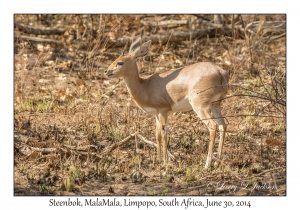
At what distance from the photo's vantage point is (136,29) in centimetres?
1309

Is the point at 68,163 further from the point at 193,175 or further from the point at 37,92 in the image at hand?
the point at 37,92

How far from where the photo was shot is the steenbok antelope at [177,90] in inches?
298

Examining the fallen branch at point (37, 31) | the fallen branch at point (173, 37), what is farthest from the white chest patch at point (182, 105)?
the fallen branch at point (37, 31)

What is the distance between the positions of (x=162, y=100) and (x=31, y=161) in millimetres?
2021

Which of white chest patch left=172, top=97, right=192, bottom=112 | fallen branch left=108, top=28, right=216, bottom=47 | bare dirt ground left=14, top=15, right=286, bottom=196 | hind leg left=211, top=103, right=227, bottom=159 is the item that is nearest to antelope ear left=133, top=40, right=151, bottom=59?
white chest patch left=172, top=97, right=192, bottom=112

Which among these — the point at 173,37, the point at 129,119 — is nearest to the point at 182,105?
the point at 129,119

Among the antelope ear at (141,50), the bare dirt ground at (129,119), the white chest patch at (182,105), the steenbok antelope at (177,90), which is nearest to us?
the bare dirt ground at (129,119)

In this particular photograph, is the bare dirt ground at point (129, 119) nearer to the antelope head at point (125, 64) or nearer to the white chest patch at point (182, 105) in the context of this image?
the white chest patch at point (182, 105)

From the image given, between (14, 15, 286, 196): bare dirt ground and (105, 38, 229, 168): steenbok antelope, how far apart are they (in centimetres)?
36

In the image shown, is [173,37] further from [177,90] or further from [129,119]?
[177,90]

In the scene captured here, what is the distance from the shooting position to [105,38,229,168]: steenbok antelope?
24.8 ft

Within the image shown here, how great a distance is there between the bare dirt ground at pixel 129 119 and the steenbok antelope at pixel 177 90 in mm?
364

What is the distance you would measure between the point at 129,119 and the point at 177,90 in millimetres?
1309
